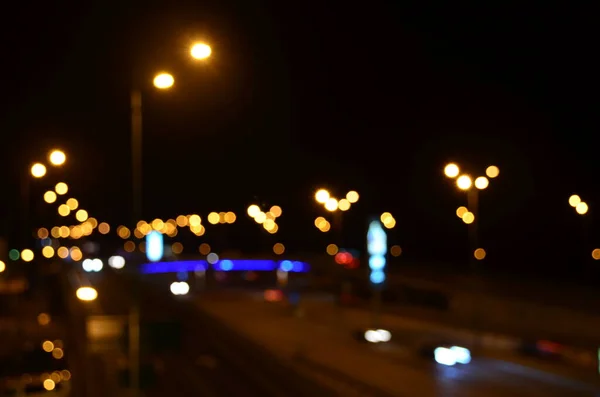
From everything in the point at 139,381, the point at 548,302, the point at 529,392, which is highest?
the point at 548,302

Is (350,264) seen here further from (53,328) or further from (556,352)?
(53,328)

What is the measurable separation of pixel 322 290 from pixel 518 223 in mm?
18278

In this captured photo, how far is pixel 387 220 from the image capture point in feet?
304

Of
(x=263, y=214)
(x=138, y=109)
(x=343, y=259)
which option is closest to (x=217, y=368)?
(x=263, y=214)

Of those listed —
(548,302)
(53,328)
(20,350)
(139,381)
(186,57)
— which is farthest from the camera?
(548,302)

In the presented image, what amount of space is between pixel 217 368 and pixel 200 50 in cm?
2041

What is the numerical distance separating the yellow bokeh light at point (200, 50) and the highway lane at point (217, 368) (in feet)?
19.0

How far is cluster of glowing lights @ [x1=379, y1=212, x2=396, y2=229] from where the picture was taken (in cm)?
9219

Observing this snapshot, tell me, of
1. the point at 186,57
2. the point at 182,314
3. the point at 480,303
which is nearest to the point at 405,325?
the point at 480,303

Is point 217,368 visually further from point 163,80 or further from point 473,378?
point 163,80

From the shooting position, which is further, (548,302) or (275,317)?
(275,317)

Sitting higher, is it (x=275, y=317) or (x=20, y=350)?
(x=275, y=317)

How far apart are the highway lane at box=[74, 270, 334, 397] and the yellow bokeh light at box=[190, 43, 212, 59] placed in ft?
19.0

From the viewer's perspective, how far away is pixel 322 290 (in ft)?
274
